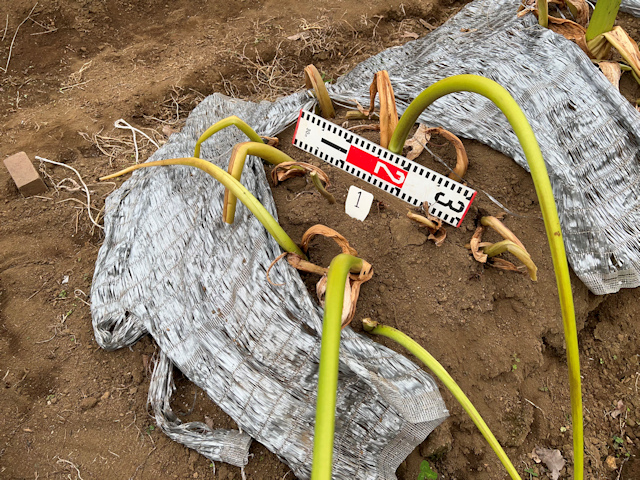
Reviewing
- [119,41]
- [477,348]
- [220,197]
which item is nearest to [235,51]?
[119,41]

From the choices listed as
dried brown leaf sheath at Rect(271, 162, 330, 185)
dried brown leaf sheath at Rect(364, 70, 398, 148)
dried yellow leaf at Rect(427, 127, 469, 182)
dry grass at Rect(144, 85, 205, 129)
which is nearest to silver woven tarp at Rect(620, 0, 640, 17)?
dried yellow leaf at Rect(427, 127, 469, 182)

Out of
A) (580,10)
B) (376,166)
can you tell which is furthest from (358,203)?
(580,10)

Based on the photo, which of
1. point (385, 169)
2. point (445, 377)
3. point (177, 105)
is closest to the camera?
point (445, 377)

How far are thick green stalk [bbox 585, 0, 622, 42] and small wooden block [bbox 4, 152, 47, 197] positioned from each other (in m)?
2.03

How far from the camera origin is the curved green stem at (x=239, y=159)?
99 centimetres

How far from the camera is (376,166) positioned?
1.07 meters

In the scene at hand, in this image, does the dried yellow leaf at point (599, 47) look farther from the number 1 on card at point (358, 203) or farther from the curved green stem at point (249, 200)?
the curved green stem at point (249, 200)

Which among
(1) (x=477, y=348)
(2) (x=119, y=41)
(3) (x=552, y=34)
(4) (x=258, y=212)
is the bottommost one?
(1) (x=477, y=348)

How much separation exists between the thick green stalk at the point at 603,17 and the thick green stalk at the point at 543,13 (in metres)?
0.13

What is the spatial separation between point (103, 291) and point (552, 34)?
1.54 metres

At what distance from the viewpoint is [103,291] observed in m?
1.21

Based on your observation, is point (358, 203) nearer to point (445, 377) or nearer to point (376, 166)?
Answer: point (376, 166)

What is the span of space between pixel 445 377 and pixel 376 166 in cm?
53

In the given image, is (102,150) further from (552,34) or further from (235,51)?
(552,34)
